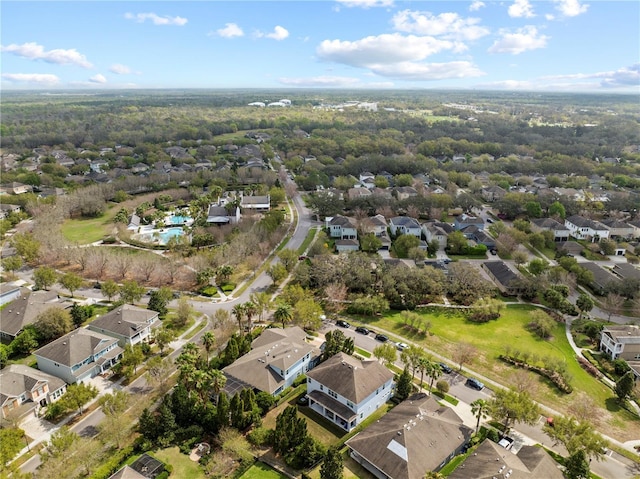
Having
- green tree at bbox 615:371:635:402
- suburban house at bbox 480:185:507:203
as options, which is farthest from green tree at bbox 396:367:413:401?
suburban house at bbox 480:185:507:203

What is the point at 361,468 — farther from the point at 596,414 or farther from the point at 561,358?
the point at 561,358

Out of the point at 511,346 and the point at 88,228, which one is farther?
the point at 88,228

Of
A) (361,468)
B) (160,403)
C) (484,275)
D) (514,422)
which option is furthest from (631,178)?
(160,403)

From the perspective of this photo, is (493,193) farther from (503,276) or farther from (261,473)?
(261,473)

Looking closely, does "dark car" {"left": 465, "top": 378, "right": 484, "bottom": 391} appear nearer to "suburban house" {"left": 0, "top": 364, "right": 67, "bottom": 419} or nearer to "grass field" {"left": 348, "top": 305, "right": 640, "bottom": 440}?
"grass field" {"left": 348, "top": 305, "right": 640, "bottom": 440}

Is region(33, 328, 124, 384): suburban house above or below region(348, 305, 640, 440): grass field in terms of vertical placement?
above

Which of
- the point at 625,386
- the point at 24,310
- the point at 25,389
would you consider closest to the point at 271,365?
the point at 25,389
